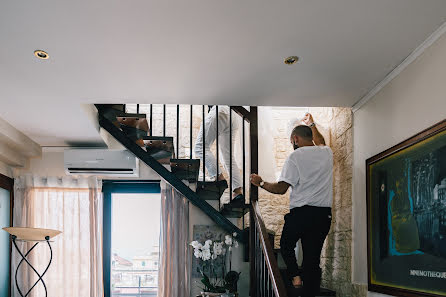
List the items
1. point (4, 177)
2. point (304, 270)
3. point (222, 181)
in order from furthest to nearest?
point (4, 177), point (222, 181), point (304, 270)

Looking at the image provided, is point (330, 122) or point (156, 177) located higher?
point (330, 122)

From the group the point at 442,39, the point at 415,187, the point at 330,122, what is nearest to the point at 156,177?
the point at 330,122

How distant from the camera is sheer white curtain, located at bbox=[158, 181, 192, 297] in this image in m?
5.75

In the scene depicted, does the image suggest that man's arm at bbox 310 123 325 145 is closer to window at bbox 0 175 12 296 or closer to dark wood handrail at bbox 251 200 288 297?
dark wood handrail at bbox 251 200 288 297

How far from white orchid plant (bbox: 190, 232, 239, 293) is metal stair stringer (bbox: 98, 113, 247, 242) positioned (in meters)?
0.15

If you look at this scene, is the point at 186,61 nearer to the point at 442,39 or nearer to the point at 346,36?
the point at 346,36

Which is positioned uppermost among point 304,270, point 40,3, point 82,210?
point 40,3

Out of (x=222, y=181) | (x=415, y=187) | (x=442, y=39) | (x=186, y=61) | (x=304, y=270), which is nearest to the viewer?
(x=442, y=39)

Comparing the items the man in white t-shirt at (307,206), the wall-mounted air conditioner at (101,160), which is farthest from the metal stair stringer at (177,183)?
the man in white t-shirt at (307,206)

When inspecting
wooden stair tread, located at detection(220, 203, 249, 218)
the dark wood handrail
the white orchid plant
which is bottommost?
the white orchid plant

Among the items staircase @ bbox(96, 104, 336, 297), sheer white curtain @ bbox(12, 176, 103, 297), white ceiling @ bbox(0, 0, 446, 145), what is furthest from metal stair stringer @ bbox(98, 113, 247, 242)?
sheer white curtain @ bbox(12, 176, 103, 297)

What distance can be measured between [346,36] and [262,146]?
2.29m

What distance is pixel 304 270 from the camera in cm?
401

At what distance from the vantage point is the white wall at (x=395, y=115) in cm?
322
